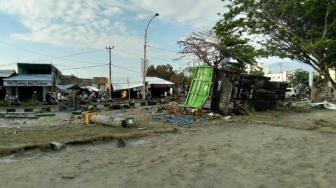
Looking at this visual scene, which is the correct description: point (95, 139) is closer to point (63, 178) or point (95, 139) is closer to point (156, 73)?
point (63, 178)

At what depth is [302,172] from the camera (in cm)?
754

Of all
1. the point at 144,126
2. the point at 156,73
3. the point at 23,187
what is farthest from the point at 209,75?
the point at 156,73

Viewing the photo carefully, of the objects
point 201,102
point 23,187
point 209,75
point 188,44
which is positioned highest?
point 188,44

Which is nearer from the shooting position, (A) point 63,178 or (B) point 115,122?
(A) point 63,178

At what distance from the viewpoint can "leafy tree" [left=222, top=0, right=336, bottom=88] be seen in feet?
85.5

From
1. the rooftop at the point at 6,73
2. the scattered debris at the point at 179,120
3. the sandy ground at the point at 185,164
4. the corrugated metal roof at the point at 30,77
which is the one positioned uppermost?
the rooftop at the point at 6,73

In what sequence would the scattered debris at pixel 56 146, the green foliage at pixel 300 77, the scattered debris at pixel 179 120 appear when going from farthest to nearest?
the green foliage at pixel 300 77, the scattered debris at pixel 179 120, the scattered debris at pixel 56 146

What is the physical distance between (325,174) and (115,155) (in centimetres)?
469

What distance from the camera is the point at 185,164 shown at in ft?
27.0

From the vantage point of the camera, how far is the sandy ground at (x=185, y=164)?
6844 millimetres

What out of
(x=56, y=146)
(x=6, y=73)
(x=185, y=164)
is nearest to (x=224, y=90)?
(x=56, y=146)

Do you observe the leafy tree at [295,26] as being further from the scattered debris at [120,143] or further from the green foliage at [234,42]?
the scattered debris at [120,143]

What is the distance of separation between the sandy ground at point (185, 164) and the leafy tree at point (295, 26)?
16.1 m

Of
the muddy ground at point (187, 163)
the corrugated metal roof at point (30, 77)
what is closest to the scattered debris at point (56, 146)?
the muddy ground at point (187, 163)
